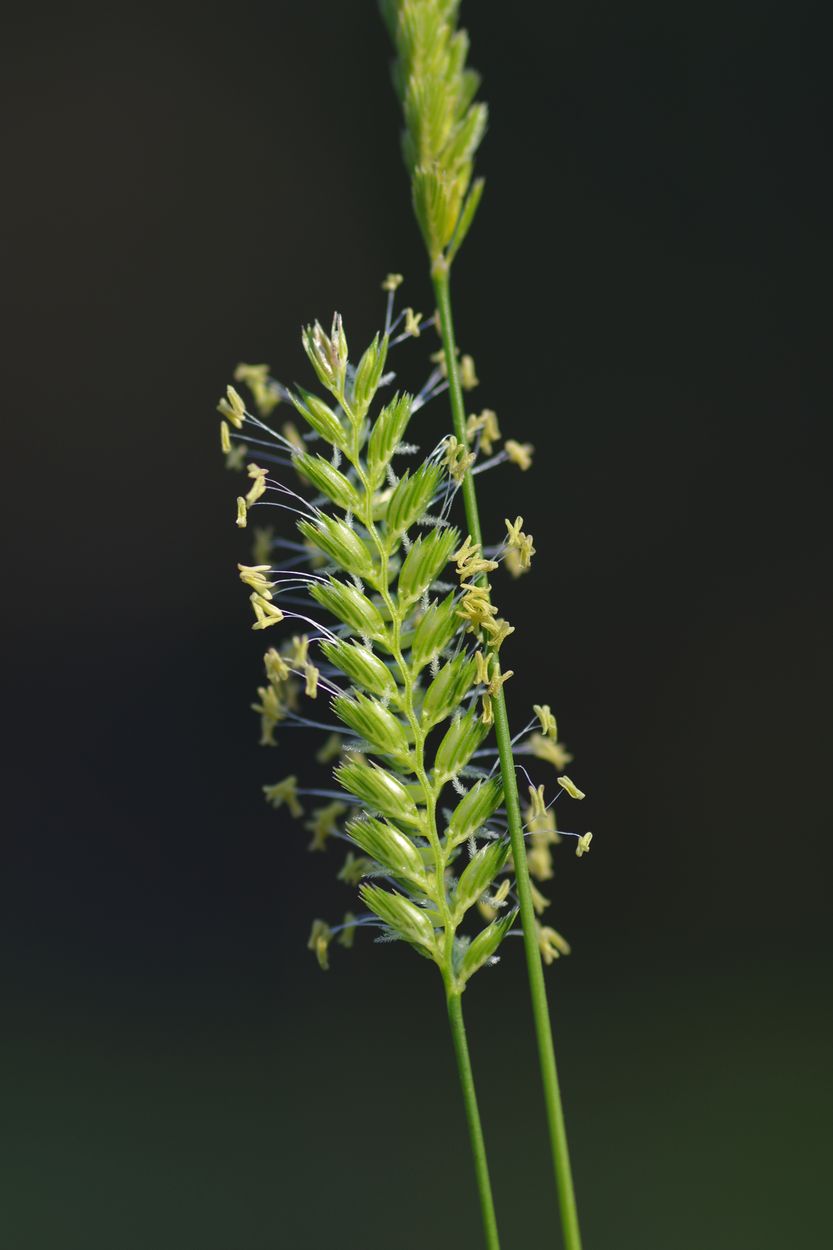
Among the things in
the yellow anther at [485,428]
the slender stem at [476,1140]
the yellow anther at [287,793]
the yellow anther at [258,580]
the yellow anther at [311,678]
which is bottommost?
the slender stem at [476,1140]

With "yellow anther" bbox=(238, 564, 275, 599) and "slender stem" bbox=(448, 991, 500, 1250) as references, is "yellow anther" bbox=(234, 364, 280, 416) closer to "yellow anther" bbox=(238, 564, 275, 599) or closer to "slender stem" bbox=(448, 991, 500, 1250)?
"yellow anther" bbox=(238, 564, 275, 599)

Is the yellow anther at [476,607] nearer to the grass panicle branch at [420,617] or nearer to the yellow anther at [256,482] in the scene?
the grass panicle branch at [420,617]

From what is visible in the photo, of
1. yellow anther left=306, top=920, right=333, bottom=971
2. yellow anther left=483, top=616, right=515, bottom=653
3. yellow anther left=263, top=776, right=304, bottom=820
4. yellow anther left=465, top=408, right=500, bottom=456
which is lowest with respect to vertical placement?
yellow anther left=306, top=920, right=333, bottom=971

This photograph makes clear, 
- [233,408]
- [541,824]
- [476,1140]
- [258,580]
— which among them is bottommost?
[476,1140]

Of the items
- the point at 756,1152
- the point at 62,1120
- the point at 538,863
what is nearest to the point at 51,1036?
the point at 62,1120

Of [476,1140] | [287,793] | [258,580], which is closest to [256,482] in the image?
[258,580]

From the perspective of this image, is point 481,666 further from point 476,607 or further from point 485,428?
point 485,428

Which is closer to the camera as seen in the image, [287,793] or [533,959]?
[533,959]

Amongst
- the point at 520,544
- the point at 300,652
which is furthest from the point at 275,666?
the point at 520,544

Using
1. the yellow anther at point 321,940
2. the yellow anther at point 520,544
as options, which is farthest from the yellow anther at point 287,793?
the yellow anther at point 520,544

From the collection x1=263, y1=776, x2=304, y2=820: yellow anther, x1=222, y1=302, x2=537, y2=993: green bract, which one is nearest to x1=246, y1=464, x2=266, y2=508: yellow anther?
x1=222, y1=302, x2=537, y2=993: green bract

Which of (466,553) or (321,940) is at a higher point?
(466,553)
